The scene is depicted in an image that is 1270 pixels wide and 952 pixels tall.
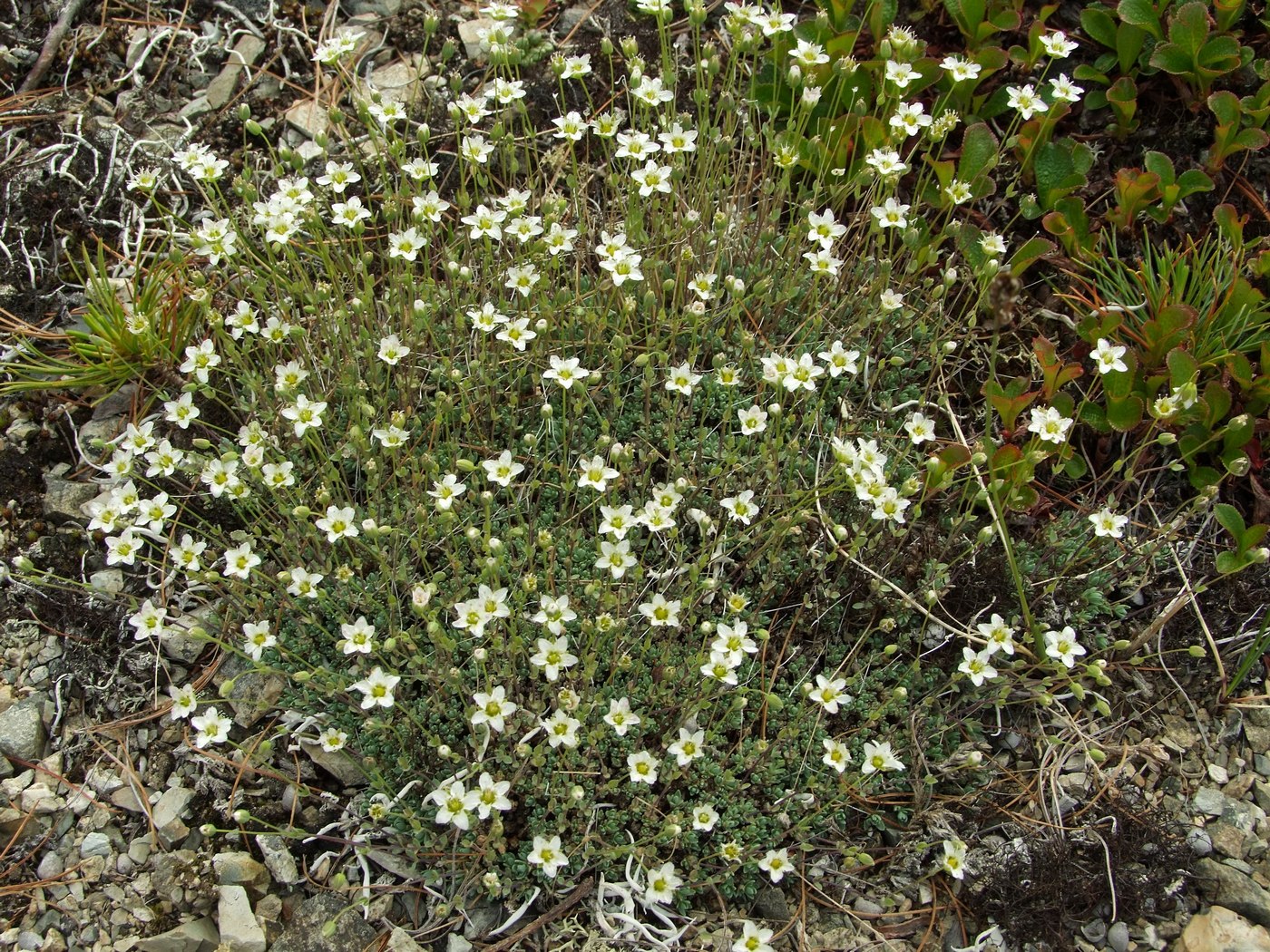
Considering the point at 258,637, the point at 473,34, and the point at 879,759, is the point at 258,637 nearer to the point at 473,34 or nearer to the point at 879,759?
the point at 879,759

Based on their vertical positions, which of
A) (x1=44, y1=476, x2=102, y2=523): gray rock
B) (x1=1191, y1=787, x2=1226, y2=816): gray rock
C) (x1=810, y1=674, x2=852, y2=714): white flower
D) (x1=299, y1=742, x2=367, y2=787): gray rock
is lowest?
(x1=299, y1=742, x2=367, y2=787): gray rock

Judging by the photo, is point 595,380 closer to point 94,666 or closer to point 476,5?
point 94,666

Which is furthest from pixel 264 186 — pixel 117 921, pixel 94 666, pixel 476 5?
pixel 117 921

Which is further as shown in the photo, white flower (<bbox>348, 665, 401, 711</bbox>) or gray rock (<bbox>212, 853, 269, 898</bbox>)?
gray rock (<bbox>212, 853, 269, 898</bbox>)

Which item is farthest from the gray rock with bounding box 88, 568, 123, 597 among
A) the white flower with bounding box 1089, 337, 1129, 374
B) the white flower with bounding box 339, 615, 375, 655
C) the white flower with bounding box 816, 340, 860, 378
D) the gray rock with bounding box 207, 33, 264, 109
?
the white flower with bounding box 1089, 337, 1129, 374

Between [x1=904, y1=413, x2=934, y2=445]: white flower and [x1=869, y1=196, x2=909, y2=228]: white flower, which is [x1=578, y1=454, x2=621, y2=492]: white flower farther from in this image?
[x1=869, y1=196, x2=909, y2=228]: white flower

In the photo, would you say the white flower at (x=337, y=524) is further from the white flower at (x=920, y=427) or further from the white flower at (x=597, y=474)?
the white flower at (x=920, y=427)

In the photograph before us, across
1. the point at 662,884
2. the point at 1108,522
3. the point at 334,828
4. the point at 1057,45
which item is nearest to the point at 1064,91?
the point at 1057,45

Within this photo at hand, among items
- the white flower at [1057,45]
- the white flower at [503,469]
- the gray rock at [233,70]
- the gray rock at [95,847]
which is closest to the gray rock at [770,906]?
the white flower at [503,469]
